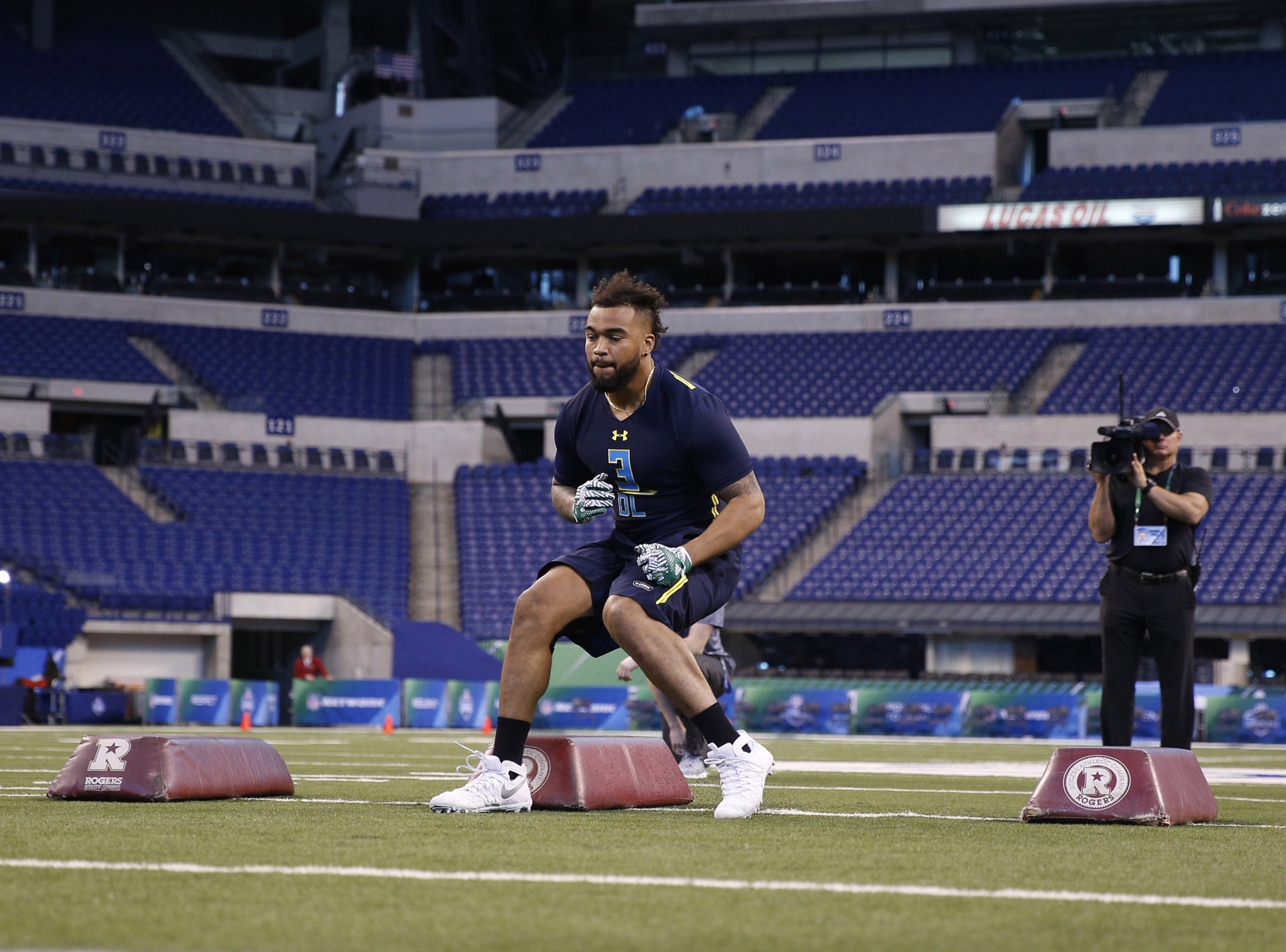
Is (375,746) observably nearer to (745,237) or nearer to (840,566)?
(840,566)

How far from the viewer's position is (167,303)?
145ft

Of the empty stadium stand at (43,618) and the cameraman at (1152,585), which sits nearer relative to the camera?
the cameraman at (1152,585)

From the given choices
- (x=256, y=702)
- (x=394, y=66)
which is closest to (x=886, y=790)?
(x=256, y=702)

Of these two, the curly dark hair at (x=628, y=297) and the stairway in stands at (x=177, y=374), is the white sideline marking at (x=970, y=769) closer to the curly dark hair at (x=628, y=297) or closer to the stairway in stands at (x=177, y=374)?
the curly dark hair at (x=628, y=297)

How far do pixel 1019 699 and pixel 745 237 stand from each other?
20036 millimetres

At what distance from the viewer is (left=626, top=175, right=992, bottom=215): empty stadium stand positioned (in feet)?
145

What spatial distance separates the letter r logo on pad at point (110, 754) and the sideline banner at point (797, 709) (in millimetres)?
19795

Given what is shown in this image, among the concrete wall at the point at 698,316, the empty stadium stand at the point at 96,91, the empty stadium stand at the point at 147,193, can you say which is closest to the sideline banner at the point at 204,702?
the concrete wall at the point at 698,316

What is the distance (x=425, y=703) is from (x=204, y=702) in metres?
3.38

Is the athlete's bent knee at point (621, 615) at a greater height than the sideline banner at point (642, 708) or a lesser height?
greater

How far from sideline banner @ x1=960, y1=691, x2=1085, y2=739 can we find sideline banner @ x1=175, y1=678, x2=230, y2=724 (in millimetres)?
11325

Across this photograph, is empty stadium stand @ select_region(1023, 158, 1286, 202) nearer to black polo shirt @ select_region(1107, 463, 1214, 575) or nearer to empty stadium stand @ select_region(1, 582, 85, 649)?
empty stadium stand @ select_region(1, 582, 85, 649)

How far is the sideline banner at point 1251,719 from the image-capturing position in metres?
24.7

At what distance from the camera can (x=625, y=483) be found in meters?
7.13
